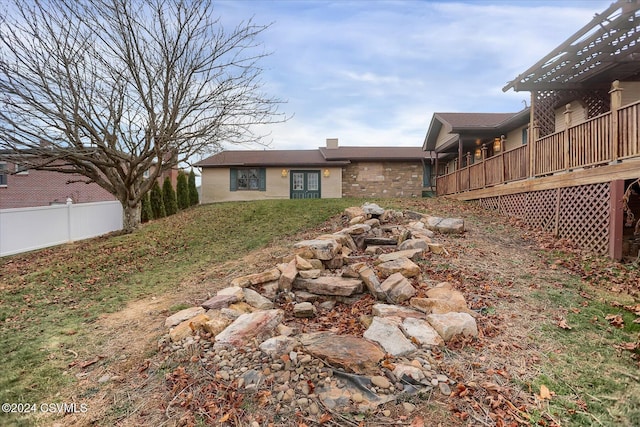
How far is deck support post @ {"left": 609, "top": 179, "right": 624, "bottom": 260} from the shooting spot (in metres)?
5.27

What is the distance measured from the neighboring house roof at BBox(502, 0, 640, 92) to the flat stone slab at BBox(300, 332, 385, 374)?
734 centimetres

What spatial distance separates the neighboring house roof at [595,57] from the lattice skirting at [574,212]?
3075 mm

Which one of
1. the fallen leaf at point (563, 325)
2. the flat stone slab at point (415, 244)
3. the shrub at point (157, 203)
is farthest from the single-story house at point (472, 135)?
the shrub at point (157, 203)

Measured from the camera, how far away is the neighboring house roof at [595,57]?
6.20m

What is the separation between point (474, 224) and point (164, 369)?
6.85 meters

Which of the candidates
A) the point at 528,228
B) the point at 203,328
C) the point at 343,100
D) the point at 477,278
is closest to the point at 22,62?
the point at 203,328

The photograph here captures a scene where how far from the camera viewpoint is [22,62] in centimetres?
775

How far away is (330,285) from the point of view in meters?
4.02

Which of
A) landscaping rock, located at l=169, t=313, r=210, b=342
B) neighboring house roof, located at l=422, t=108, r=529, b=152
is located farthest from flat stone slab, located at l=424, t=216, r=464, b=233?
neighboring house roof, located at l=422, t=108, r=529, b=152

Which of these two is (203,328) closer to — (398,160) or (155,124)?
(155,124)

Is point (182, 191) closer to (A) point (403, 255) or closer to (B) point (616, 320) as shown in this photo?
(A) point (403, 255)

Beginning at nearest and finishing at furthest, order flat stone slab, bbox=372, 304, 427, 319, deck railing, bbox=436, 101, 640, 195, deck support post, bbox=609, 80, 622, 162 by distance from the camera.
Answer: flat stone slab, bbox=372, 304, 427, 319
deck railing, bbox=436, 101, 640, 195
deck support post, bbox=609, 80, 622, 162

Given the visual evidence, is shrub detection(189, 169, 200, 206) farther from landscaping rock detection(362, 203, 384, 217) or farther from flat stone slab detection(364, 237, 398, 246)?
flat stone slab detection(364, 237, 398, 246)

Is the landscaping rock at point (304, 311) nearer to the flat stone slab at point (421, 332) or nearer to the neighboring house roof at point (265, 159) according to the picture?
the flat stone slab at point (421, 332)
